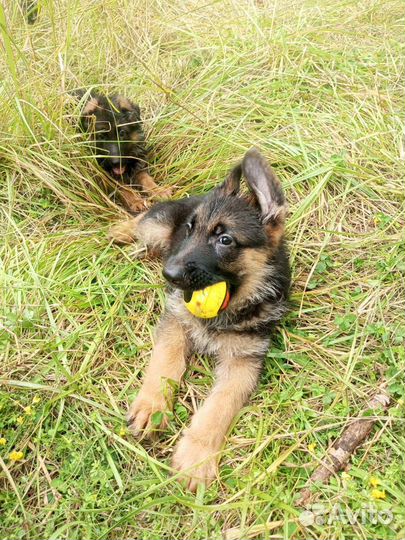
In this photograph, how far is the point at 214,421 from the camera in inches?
111

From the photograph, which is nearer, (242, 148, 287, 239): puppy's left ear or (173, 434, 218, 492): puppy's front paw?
(173, 434, 218, 492): puppy's front paw

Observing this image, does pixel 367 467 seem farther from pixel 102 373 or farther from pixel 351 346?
pixel 102 373

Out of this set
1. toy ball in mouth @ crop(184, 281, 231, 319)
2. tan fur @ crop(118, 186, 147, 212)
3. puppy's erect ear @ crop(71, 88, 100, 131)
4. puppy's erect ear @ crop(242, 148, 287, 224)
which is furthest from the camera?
tan fur @ crop(118, 186, 147, 212)

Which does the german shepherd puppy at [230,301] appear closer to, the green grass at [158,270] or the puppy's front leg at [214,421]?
the puppy's front leg at [214,421]

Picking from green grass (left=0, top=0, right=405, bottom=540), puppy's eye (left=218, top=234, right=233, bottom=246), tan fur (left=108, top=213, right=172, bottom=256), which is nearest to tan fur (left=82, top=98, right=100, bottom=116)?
green grass (left=0, top=0, right=405, bottom=540)

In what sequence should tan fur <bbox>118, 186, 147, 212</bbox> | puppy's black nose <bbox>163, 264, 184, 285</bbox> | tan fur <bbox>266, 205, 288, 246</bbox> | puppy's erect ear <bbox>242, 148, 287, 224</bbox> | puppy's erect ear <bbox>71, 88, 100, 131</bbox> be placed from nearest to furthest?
puppy's black nose <bbox>163, 264, 184, 285</bbox>
puppy's erect ear <bbox>242, 148, 287, 224</bbox>
tan fur <bbox>266, 205, 288, 246</bbox>
puppy's erect ear <bbox>71, 88, 100, 131</bbox>
tan fur <bbox>118, 186, 147, 212</bbox>

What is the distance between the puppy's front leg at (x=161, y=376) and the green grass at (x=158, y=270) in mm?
102

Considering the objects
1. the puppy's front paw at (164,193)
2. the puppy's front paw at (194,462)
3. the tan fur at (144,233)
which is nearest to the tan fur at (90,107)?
the puppy's front paw at (164,193)

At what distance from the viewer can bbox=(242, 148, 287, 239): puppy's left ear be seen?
3.09 meters

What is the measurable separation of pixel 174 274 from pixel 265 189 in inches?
31.6

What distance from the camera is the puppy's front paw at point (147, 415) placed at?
110 inches

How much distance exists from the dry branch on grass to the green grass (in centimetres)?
5

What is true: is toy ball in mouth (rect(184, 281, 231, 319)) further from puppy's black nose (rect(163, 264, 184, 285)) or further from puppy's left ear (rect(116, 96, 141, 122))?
puppy's left ear (rect(116, 96, 141, 122))

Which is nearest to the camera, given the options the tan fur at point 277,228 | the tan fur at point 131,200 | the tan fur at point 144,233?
the tan fur at point 277,228
